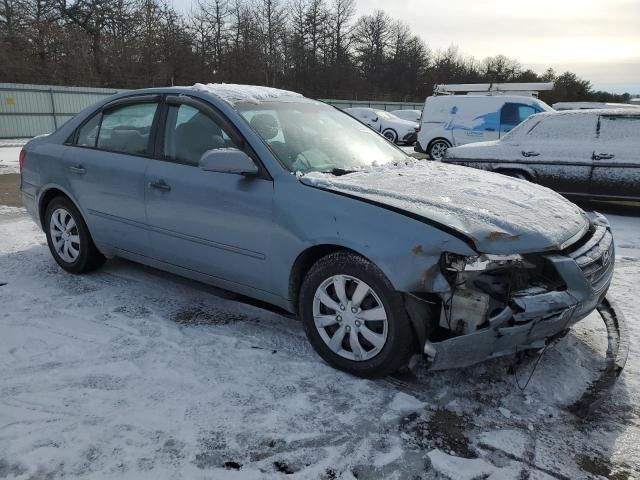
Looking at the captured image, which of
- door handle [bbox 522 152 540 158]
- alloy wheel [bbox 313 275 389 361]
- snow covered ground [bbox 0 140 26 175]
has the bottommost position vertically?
alloy wheel [bbox 313 275 389 361]

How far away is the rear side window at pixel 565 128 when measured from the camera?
7434mm

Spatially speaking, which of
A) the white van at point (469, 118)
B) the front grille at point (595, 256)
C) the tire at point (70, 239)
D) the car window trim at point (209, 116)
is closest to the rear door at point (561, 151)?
the front grille at point (595, 256)

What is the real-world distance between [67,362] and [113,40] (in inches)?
1315

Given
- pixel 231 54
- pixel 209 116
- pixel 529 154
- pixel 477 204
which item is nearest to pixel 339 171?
pixel 477 204

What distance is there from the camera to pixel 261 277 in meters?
3.31

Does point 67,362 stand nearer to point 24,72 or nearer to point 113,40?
point 24,72

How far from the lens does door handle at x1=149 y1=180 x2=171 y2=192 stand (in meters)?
3.70

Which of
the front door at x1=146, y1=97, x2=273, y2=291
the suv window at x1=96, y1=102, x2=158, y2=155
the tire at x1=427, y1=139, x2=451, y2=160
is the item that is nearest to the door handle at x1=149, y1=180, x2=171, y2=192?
the front door at x1=146, y1=97, x2=273, y2=291

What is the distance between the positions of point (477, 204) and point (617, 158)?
5.42 meters

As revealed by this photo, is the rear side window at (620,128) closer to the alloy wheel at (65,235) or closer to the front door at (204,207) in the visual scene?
the front door at (204,207)

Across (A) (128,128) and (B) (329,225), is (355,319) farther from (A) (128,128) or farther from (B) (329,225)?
(A) (128,128)

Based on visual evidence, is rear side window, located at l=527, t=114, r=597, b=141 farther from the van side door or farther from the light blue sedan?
the van side door

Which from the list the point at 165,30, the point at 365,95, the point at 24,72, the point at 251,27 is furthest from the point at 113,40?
the point at 365,95

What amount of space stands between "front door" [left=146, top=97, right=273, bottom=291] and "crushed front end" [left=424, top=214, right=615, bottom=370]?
3.95ft
